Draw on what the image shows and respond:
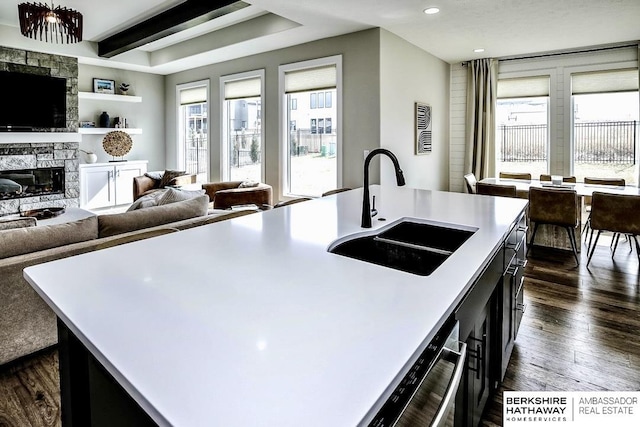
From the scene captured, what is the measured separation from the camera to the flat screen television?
5758 millimetres

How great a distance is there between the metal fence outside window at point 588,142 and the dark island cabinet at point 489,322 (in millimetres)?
4657

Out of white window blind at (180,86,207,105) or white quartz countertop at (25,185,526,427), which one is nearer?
white quartz countertop at (25,185,526,427)

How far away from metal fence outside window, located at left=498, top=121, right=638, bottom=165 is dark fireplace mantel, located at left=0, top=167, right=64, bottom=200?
7.49 metres

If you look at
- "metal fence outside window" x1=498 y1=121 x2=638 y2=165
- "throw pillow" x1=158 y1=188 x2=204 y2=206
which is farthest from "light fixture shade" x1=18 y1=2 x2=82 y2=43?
"metal fence outside window" x1=498 y1=121 x2=638 y2=165

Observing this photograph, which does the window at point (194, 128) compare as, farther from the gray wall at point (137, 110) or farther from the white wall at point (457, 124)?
the white wall at point (457, 124)

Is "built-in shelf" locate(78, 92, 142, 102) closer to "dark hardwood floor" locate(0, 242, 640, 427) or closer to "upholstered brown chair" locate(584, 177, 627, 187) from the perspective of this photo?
"dark hardwood floor" locate(0, 242, 640, 427)

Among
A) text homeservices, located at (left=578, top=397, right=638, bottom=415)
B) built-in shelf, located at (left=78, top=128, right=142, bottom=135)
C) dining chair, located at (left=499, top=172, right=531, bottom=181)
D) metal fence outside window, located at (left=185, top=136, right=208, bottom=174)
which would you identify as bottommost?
text homeservices, located at (left=578, top=397, right=638, bottom=415)

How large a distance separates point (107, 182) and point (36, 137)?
1.31 metres

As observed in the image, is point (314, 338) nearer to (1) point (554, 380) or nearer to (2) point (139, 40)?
(1) point (554, 380)

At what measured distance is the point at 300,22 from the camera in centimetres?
450

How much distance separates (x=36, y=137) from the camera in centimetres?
605

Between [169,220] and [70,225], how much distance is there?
2.20 feet

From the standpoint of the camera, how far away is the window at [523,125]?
6.27 m

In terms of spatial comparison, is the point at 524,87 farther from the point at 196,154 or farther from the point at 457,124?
the point at 196,154
